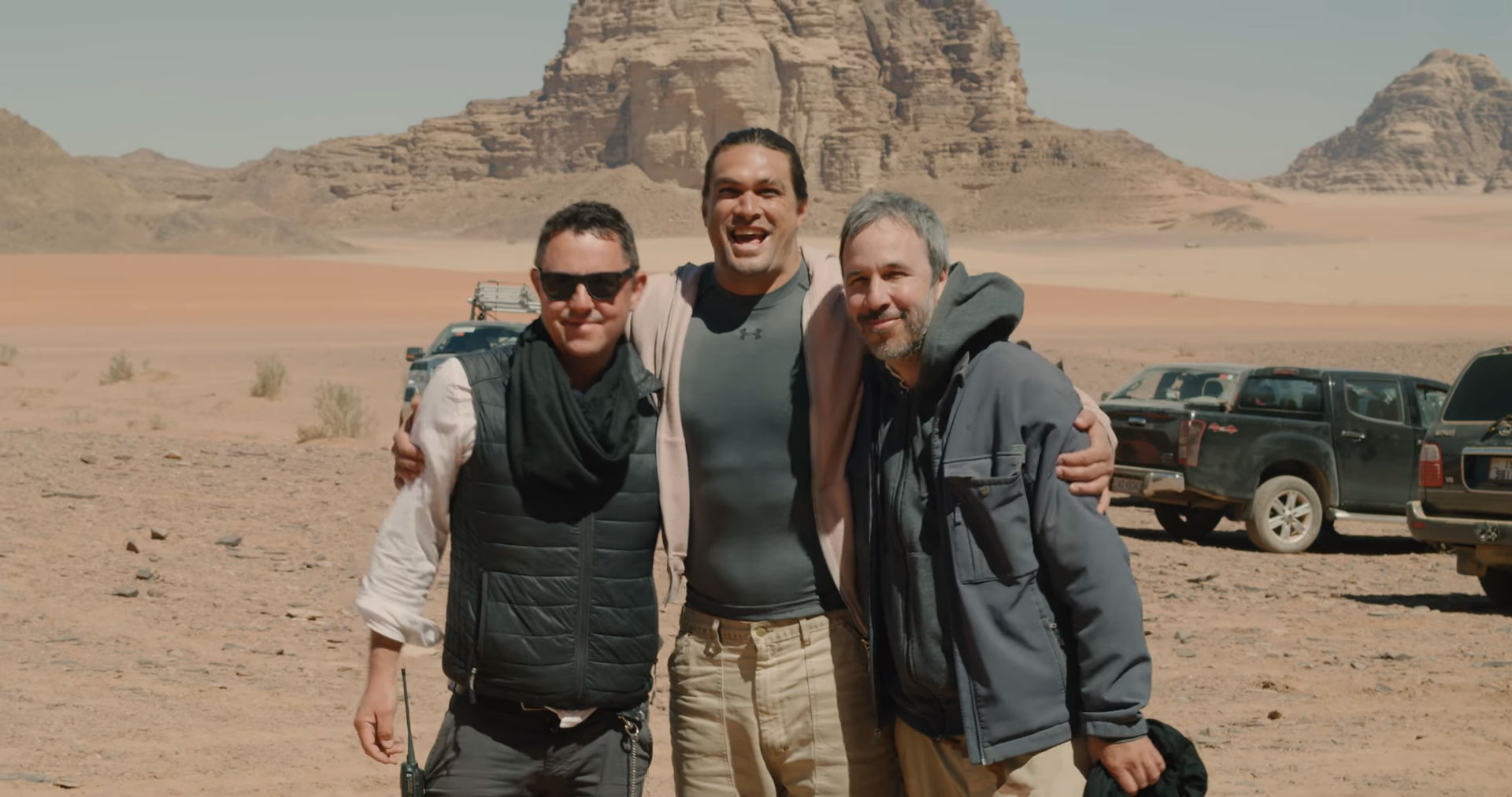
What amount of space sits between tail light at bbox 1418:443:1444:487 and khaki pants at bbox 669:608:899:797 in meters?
7.08

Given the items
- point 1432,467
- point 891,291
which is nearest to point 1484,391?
point 1432,467

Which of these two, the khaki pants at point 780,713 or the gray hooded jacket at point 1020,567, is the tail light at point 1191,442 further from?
the gray hooded jacket at point 1020,567

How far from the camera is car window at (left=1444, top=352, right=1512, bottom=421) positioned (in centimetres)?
952

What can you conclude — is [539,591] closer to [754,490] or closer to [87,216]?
[754,490]

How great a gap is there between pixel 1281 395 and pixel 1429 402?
135cm

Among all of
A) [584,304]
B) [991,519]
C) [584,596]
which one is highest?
[584,304]

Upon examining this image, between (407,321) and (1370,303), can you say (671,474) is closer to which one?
(407,321)

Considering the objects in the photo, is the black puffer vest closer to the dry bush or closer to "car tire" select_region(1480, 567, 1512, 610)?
"car tire" select_region(1480, 567, 1512, 610)

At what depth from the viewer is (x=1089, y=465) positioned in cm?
310

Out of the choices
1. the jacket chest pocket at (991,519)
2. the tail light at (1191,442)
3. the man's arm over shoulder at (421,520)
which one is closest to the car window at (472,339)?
the tail light at (1191,442)

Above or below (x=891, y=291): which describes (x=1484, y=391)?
below

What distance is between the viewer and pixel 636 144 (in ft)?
554

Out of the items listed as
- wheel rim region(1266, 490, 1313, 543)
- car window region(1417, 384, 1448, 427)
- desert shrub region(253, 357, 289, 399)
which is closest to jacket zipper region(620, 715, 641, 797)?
wheel rim region(1266, 490, 1313, 543)

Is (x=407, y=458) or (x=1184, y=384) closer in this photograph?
(x=407, y=458)
